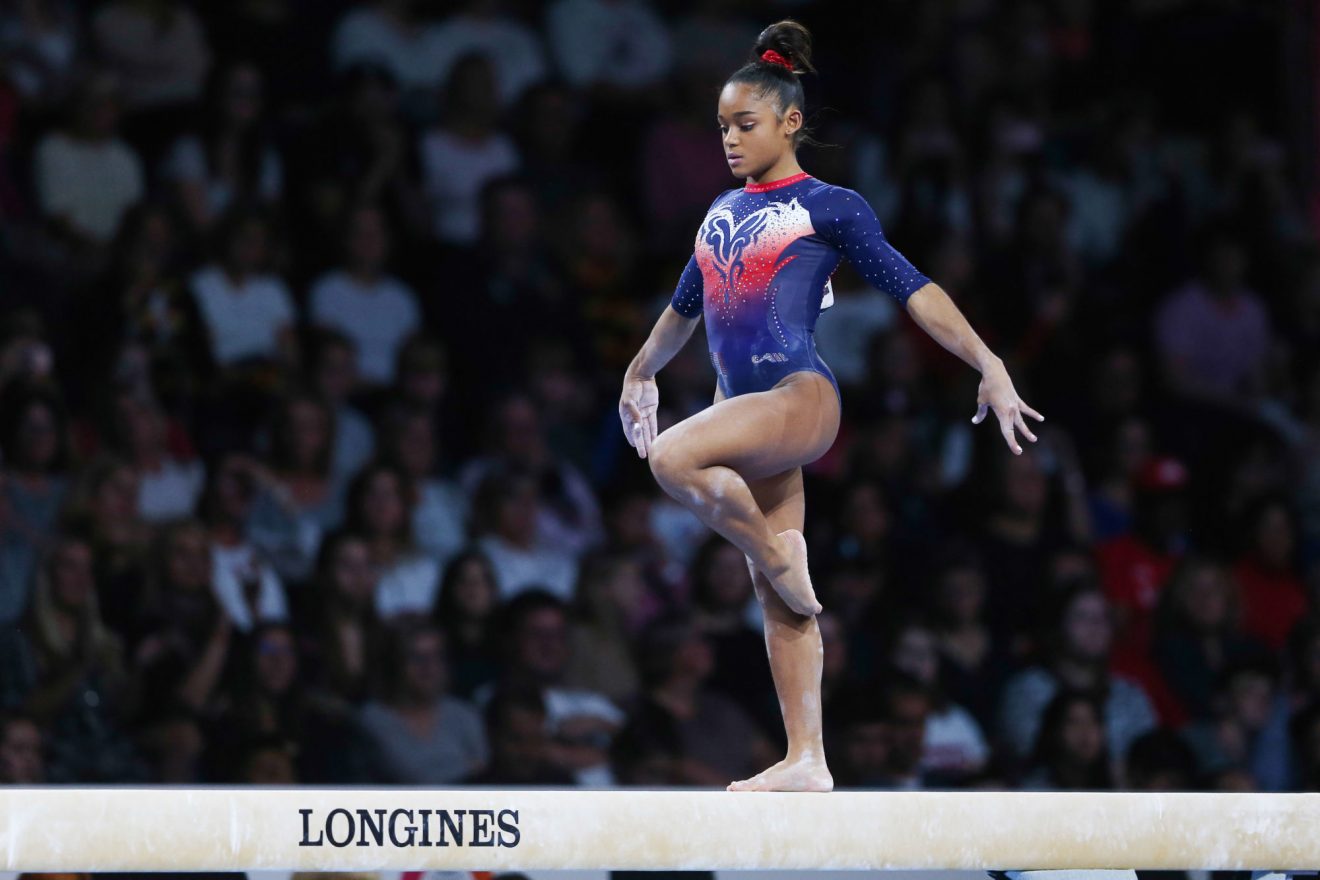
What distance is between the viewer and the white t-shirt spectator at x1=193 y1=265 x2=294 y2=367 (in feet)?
25.2

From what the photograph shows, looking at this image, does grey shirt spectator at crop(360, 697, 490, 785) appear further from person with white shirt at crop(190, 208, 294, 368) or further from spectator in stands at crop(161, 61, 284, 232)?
spectator in stands at crop(161, 61, 284, 232)

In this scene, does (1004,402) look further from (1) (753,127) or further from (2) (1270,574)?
(2) (1270,574)

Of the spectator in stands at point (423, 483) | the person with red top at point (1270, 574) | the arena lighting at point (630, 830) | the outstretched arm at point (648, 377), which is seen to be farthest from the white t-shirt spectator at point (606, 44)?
the arena lighting at point (630, 830)

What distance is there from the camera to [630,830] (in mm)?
3963

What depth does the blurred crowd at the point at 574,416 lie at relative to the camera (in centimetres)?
664

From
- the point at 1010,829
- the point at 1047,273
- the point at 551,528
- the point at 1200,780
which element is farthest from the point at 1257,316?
the point at 1010,829

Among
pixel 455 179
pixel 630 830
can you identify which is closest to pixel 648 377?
pixel 630 830

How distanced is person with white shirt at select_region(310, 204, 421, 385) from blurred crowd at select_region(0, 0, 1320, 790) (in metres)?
0.02

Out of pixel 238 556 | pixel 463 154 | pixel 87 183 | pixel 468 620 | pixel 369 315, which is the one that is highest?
pixel 463 154

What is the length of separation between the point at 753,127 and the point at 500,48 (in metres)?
5.29

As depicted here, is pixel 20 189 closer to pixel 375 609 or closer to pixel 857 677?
pixel 375 609

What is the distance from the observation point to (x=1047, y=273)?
29.9 feet

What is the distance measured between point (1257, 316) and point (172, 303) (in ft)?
18.0

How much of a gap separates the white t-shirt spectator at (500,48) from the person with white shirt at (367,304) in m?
1.36
